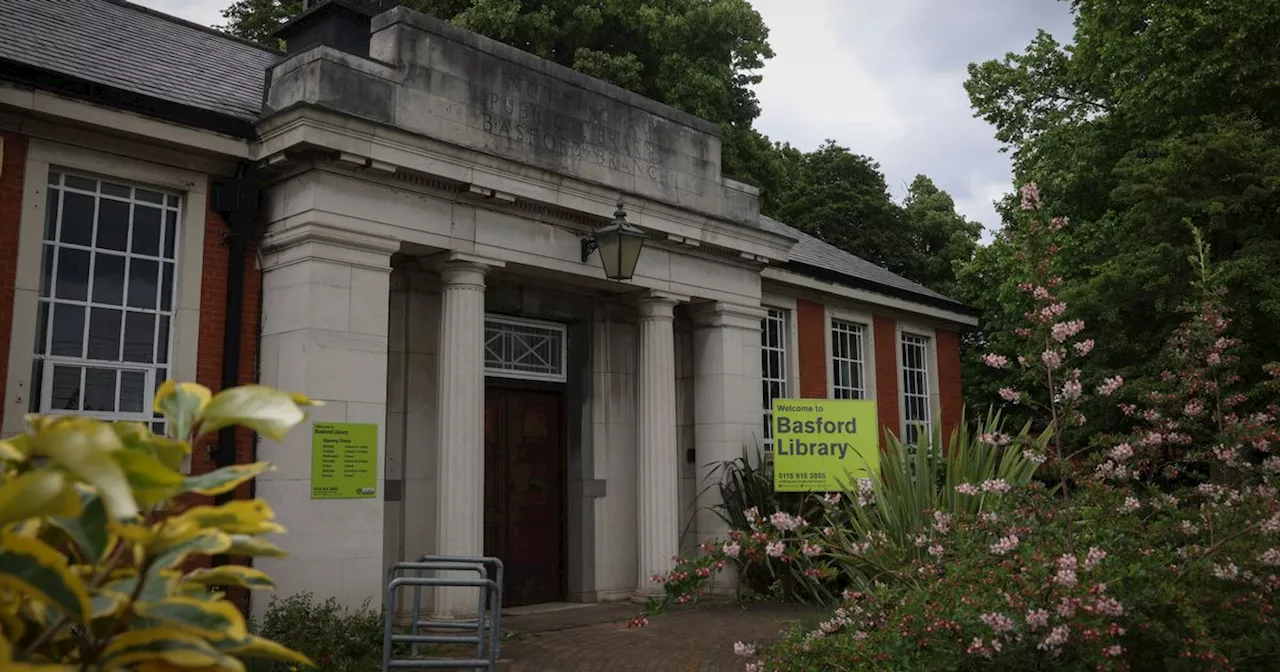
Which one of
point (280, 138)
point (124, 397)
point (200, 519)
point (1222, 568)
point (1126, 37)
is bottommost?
point (1222, 568)

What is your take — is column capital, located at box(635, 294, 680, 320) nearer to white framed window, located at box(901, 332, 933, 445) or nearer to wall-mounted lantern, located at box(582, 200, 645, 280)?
wall-mounted lantern, located at box(582, 200, 645, 280)

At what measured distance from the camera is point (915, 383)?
17.2 metres

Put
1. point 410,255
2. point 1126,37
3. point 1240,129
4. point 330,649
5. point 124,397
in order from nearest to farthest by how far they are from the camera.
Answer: point 330,649 → point 124,397 → point 410,255 → point 1240,129 → point 1126,37

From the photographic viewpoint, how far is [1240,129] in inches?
529

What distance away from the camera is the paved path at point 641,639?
25.2 feet

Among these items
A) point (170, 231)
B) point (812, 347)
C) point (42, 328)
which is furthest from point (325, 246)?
point (812, 347)

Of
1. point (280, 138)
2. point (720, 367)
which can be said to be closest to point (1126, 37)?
point (720, 367)

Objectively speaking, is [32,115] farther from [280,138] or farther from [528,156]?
[528,156]

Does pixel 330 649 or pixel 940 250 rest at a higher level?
pixel 940 250

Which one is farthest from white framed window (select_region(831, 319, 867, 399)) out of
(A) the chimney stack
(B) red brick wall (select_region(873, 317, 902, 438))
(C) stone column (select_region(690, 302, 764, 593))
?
(A) the chimney stack

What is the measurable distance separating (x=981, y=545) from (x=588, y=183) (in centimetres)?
563

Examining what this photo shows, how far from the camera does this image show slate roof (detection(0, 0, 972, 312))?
24.6 feet

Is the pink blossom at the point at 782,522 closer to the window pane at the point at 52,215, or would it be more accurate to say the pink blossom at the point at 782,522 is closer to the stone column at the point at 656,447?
the stone column at the point at 656,447

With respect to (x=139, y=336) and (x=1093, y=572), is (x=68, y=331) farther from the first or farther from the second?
(x=1093, y=572)
